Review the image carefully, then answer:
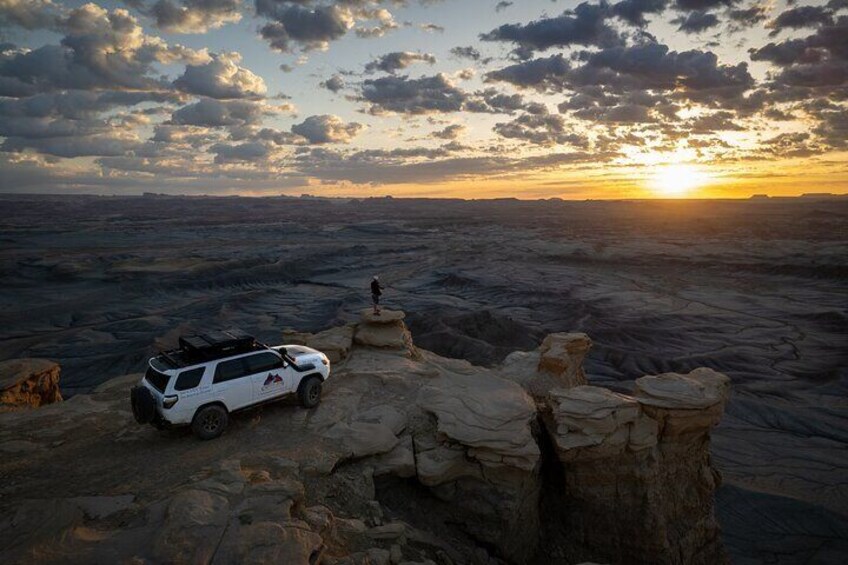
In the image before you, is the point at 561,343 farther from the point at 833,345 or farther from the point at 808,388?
the point at 833,345

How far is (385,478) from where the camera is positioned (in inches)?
453

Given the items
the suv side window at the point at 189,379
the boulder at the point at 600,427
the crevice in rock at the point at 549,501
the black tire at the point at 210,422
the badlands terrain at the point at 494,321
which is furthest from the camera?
the crevice in rock at the point at 549,501

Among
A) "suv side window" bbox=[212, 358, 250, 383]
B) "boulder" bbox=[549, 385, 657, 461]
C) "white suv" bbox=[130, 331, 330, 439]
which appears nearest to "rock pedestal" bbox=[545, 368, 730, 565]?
"boulder" bbox=[549, 385, 657, 461]

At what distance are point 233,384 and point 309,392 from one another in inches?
84.3

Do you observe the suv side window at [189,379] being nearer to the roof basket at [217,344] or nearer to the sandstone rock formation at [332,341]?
the roof basket at [217,344]

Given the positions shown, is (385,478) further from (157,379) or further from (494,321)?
(494,321)

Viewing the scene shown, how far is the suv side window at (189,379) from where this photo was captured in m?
10.9

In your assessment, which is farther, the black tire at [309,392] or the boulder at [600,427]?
the black tire at [309,392]

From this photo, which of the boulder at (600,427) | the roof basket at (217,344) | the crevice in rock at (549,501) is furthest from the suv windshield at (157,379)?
the boulder at (600,427)

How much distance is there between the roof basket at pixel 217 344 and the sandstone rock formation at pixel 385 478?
1.93m

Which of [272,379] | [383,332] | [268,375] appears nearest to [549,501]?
[383,332]

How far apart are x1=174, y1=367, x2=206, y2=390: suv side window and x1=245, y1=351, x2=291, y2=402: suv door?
1.19 meters

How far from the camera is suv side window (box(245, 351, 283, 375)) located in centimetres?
1210

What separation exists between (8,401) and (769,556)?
1058 inches
